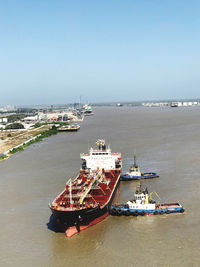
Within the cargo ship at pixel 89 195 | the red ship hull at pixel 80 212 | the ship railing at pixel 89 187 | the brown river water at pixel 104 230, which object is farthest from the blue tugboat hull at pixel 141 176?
the red ship hull at pixel 80 212

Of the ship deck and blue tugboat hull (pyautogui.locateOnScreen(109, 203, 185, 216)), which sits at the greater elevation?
the ship deck

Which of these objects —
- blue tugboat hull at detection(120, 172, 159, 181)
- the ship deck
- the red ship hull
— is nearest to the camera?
the red ship hull

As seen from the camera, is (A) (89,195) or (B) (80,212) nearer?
(B) (80,212)

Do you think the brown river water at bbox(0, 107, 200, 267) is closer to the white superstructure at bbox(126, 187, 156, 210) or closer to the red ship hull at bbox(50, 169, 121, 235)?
the red ship hull at bbox(50, 169, 121, 235)

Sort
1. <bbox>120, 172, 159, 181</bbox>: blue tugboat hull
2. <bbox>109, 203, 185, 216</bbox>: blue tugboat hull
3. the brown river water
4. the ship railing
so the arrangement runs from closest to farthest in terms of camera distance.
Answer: the brown river water, the ship railing, <bbox>109, 203, 185, 216</bbox>: blue tugboat hull, <bbox>120, 172, 159, 181</bbox>: blue tugboat hull

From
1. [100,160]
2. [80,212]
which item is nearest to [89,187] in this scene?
[80,212]

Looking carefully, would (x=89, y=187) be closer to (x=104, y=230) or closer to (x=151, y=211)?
(x=104, y=230)

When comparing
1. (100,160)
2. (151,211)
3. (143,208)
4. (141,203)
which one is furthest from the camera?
(100,160)

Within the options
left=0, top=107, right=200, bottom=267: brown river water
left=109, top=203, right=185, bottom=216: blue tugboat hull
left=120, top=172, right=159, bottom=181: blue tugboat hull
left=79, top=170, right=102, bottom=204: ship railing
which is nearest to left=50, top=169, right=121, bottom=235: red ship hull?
left=79, top=170, right=102, bottom=204: ship railing

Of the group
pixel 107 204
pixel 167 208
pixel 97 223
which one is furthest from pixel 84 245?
pixel 167 208
